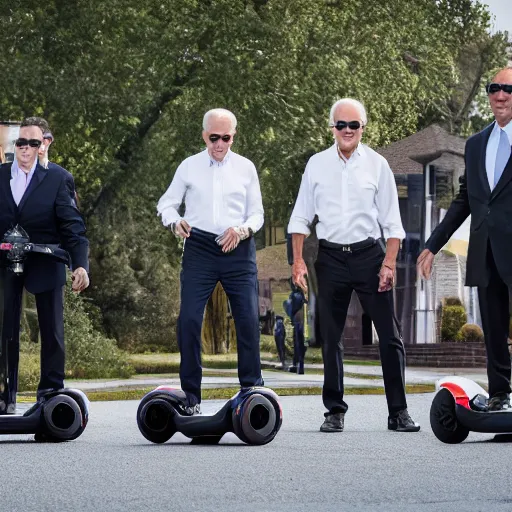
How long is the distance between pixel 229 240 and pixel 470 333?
2462 centimetres

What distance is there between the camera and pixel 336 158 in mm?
11398

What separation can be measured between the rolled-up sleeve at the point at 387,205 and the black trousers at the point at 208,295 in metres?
1.06

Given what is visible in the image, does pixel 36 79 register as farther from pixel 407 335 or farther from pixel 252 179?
pixel 252 179

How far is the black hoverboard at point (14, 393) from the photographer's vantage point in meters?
11.0

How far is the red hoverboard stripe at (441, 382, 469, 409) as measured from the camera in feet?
34.7

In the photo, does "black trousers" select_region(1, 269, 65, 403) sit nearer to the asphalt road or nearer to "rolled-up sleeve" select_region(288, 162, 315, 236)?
the asphalt road

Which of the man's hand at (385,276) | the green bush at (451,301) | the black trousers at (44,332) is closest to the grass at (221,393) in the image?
the black trousers at (44,332)

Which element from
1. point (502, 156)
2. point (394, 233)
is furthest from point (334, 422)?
point (502, 156)

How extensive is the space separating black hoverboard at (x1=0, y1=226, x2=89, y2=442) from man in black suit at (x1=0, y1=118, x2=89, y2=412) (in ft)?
0.05

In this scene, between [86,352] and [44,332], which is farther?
[86,352]

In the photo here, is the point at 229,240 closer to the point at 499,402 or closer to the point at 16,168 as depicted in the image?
the point at 16,168

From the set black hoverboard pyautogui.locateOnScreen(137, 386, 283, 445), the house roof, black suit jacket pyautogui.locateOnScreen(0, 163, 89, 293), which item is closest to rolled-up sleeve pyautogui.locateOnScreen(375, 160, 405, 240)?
black hoverboard pyautogui.locateOnScreen(137, 386, 283, 445)

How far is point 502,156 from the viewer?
416 inches

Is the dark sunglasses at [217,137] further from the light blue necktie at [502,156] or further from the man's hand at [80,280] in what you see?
the light blue necktie at [502,156]
